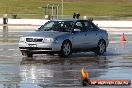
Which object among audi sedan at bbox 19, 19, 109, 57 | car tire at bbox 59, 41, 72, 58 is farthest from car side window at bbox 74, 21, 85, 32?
car tire at bbox 59, 41, 72, 58

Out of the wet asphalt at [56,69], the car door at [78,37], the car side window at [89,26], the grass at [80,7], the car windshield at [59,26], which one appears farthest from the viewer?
the grass at [80,7]

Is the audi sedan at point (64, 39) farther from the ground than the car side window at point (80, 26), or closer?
closer

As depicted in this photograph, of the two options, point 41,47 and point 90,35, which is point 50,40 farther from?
point 90,35

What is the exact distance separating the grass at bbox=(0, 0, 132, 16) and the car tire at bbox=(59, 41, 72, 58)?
69973 mm

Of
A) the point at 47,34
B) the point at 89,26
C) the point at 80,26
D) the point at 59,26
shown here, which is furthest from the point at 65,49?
the point at 89,26

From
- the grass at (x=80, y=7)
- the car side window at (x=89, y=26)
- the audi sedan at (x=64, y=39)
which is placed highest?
the car side window at (x=89, y=26)

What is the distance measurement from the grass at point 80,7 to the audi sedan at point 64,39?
2693 inches

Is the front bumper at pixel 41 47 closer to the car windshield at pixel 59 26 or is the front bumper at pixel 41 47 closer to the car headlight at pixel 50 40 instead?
the car headlight at pixel 50 40

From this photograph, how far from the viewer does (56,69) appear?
55.9ft

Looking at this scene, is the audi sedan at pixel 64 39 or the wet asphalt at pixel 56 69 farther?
the audi sedan at pixel 64 39

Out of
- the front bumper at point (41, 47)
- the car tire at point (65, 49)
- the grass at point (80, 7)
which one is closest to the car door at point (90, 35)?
the car tire at point (65, 49)

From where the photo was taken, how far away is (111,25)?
63562mm

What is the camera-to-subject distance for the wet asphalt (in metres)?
13.8

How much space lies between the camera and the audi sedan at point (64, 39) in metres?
21.2
